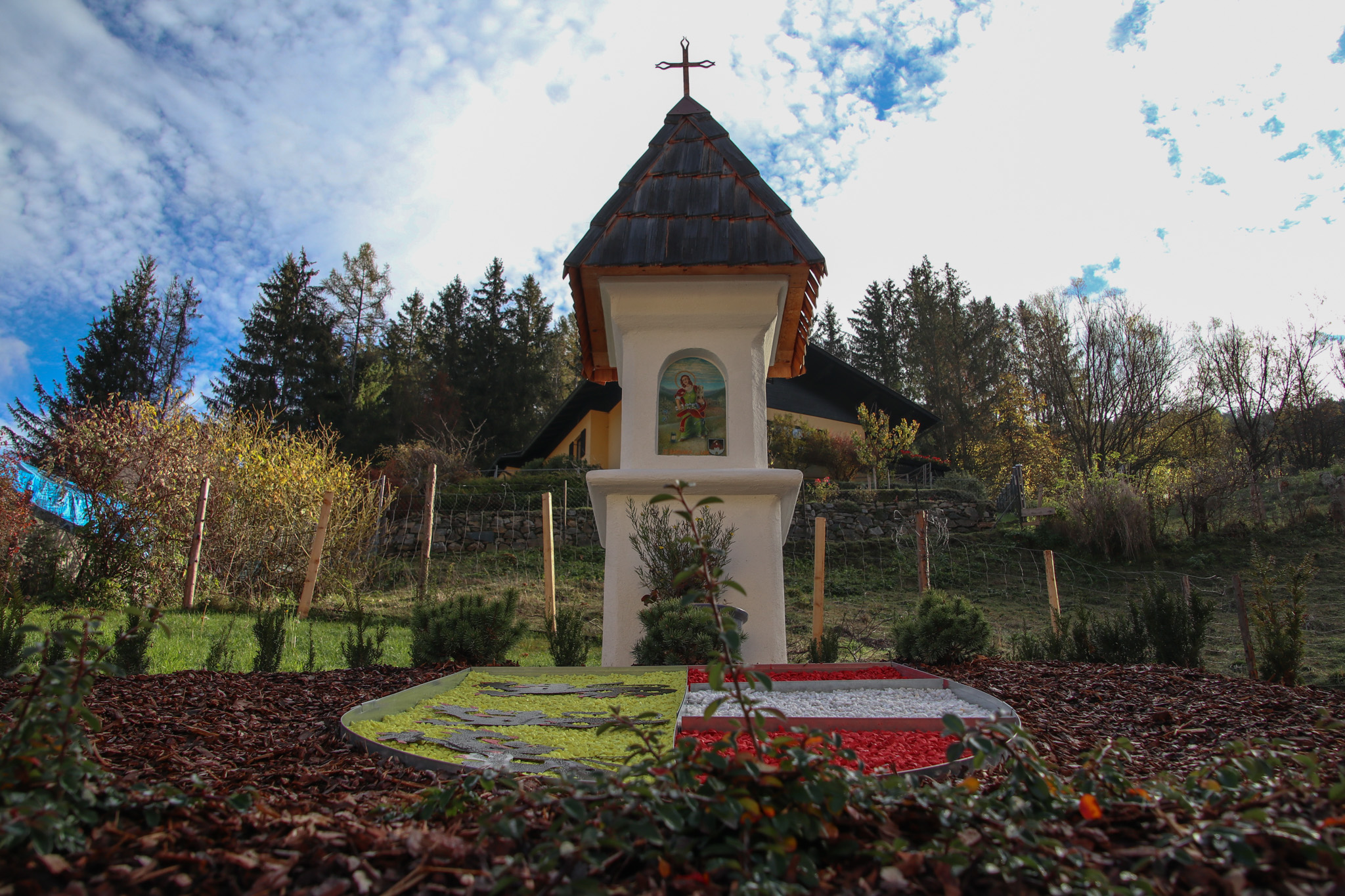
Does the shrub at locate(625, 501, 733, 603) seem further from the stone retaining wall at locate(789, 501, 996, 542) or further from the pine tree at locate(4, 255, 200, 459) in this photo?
the pine tree at locate(4, 255, 200, 459)

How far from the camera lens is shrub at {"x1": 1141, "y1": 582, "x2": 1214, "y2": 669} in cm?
543

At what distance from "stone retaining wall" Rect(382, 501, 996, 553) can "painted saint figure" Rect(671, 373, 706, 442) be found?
10156 mm

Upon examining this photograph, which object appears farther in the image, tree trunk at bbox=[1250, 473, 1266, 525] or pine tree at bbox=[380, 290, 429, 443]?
pine tree at bbox=[380, 290, 429, 443]

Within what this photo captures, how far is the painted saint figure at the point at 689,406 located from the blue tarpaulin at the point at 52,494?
917 cm

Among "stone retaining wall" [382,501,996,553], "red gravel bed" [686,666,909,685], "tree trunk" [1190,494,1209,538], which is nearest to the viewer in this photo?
"red gravel bed" [686,666,909,685]

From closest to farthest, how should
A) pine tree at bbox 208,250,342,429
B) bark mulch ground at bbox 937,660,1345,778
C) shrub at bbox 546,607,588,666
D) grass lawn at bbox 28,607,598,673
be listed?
bark mulch ground at bbox 937,660,1345,778 < shrub at bbox 546,607,588,666 < grass lawn at bbox 28,607,598,673 < pine tree at bbox 208,250,342,429

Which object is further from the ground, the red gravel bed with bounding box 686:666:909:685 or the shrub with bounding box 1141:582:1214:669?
the shrub with bounding box 1141:582:1214:669

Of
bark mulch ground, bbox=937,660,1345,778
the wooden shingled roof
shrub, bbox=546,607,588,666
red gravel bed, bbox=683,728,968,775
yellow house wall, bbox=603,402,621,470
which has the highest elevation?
yellow house wall, bbox=603,402,621,470

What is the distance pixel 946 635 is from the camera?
16.4ft

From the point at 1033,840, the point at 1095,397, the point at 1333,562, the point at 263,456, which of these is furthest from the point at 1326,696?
the point at 1095,397

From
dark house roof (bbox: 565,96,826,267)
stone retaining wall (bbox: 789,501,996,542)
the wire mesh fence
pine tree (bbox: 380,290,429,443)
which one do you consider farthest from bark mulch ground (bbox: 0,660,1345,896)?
pine tree (bbox: 380,290,429,443)

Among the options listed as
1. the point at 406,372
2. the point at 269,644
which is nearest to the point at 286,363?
the point at 406,372

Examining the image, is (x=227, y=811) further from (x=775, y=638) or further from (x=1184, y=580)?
(x=1184, y=580)

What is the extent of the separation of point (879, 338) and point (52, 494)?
36308mm
